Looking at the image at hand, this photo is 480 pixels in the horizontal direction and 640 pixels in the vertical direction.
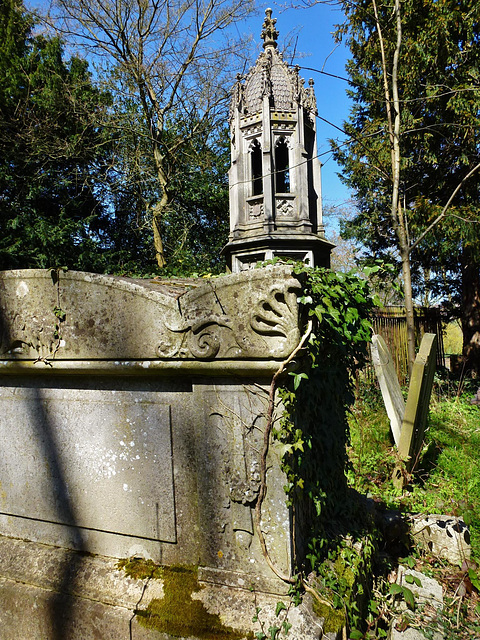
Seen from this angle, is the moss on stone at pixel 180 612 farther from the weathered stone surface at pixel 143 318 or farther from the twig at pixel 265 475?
the weathered stone surface at pixel 143 318

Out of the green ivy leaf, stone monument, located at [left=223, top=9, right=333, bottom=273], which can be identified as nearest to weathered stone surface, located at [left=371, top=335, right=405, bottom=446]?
the green ivy leaf

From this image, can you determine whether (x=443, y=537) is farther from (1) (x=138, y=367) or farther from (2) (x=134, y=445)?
(1) (x=138, y=367)

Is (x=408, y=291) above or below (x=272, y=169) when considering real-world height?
below

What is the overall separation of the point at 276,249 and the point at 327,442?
27.6 ft

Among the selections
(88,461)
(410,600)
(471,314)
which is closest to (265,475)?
(88,461)

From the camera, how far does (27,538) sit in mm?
2252

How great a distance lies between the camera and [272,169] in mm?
10703

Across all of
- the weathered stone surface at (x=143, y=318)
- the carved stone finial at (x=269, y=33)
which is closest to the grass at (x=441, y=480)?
the weathered stone surface at (x=143, y=318)

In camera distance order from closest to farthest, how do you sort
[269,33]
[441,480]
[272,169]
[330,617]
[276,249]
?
1. [330,617]
2. [441,480]
3. [276,249]
4. [272,169]
5. [269,33]

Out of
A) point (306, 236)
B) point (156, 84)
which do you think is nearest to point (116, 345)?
point (306, 236)

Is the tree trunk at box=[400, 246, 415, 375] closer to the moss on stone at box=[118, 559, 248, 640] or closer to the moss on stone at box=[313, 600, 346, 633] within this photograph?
the moss on stone at box=[313, 600, 346, 633]

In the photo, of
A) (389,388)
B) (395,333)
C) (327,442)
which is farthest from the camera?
(395,333)

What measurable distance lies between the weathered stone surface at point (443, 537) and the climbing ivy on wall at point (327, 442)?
0.67m

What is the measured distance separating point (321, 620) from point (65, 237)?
10.5 meters
